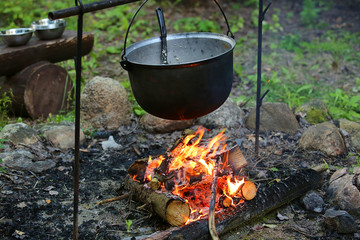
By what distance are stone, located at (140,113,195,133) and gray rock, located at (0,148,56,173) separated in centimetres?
121

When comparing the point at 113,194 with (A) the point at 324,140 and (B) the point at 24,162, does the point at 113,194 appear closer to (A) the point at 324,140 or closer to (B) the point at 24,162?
(B) the point at 24,162

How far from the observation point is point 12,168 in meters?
3.80

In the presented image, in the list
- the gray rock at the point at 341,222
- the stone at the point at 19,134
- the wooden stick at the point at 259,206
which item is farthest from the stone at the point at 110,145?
the gray rock at the point at 341,222

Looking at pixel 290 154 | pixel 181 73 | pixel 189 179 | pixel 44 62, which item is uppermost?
pixel 181 73

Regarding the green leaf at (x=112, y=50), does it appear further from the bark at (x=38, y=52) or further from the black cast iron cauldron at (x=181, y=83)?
the black cast iron cauldron at (x=181, y=83)

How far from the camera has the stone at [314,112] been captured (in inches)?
187

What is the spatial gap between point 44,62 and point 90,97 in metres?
0.94

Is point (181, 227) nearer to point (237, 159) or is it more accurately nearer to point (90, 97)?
point (237, 159)

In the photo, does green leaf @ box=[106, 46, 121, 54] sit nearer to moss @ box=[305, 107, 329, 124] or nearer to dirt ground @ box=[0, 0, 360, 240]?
dirt ground @ box=[0, 0, 360, 240]

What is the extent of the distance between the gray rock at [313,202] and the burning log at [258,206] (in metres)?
0.07

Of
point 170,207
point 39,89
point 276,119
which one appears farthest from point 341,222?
point 39,89

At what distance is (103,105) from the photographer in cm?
486

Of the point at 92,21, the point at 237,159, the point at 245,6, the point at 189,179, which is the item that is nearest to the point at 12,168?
the point at 189,179

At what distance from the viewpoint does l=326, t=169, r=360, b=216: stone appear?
10.7 ft
